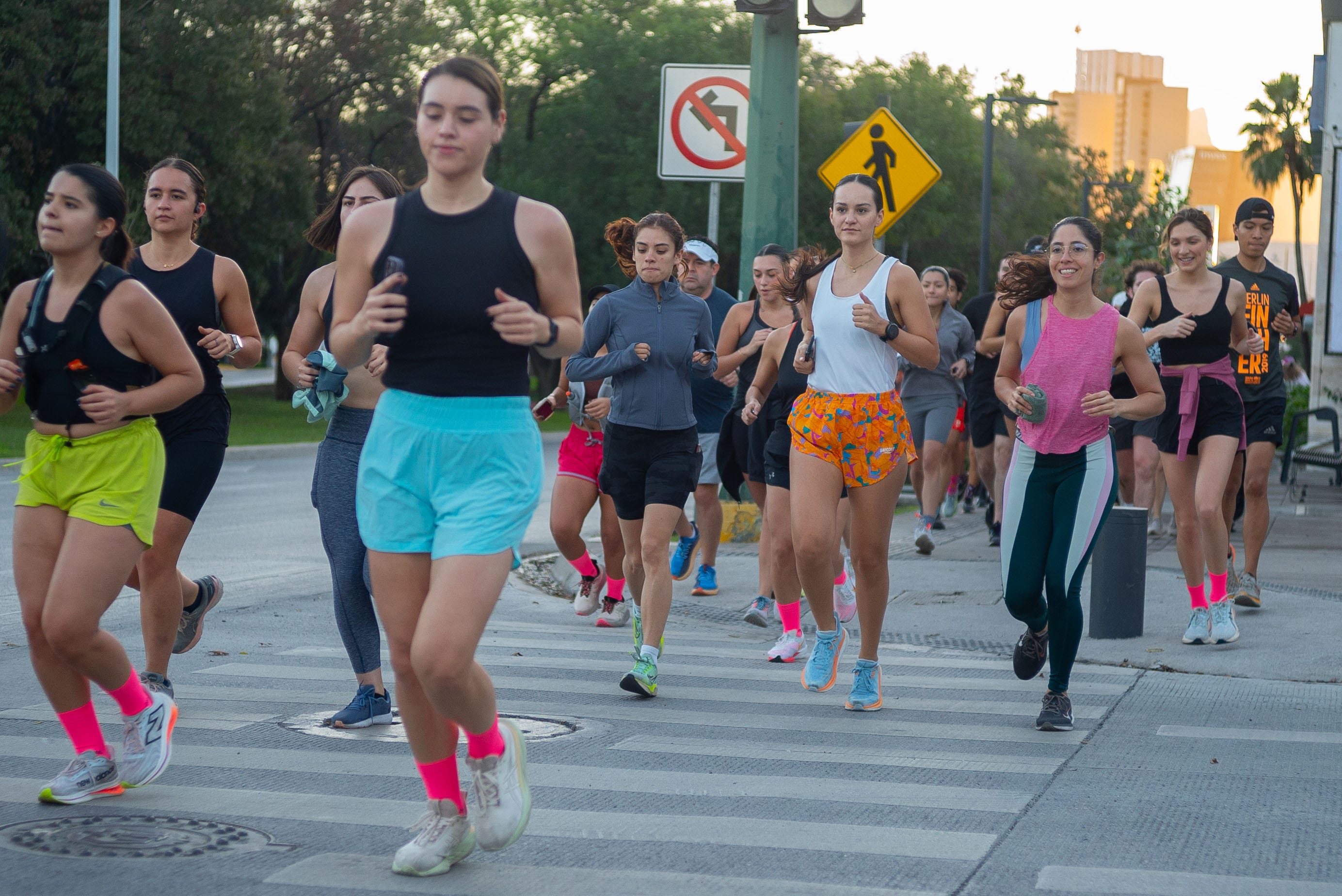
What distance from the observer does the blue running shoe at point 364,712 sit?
5.86 meters

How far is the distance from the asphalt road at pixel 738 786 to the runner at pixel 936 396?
421 cm

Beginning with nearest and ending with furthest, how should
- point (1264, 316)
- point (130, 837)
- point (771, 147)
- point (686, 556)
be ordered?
point (130, 837), point (1264, 316), point (686, 556), point (771, 147)

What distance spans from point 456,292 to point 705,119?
346 inches

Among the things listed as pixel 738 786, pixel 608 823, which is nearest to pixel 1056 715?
pixel 738 786

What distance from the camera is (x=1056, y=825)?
15.1 ft

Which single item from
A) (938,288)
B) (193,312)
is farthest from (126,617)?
(938,288)

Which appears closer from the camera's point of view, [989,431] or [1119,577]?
[1119,577]

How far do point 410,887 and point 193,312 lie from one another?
2.75 metres

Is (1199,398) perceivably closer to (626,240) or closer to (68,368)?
(626,240)

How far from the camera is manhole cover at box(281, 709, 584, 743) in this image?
18.8 ft

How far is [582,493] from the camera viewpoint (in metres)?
8.66

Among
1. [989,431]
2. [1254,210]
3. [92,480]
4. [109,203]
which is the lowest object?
[989,431]

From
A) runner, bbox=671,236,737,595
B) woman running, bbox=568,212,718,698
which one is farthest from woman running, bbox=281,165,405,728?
runner, bbox=671,236,737,595

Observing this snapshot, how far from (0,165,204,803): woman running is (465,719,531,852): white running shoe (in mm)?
1265
